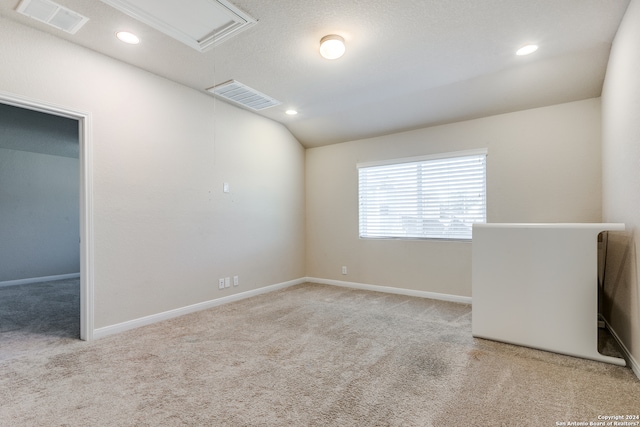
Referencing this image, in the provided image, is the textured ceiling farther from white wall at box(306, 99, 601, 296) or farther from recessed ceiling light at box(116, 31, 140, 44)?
white wall at box(306, 99, 601, 296)

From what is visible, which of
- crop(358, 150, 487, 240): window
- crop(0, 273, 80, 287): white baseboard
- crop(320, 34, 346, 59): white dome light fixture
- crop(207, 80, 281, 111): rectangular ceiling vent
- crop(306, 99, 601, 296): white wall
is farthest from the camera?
crop(0, 273, 80, 287): white baseboard

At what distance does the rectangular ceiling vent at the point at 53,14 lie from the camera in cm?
216

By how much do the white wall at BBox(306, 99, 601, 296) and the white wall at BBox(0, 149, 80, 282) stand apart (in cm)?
487

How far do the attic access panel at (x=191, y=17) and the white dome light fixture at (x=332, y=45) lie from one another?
0.58 meters

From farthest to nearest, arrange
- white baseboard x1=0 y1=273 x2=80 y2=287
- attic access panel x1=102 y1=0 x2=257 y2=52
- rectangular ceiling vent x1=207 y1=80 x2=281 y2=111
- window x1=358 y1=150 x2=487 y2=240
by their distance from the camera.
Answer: white baseboard x1=0 y1=273 x2=80 y2=287, window x1=358 y1=150 x2=487 y2=240, rectangular ceiling vent x1=207 y1=80 x2=281 y2=111, attic access panel x1=102 y1=0 x2=257 y2=52

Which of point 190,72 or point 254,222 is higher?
point 190,72

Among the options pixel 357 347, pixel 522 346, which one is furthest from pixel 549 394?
pixel 357 347

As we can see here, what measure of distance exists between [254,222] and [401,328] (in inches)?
97.0

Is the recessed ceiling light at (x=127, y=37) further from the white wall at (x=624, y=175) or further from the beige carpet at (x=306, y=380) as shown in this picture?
the white wall at (x=624, y=175)

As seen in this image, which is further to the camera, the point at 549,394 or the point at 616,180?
the point at 616,180

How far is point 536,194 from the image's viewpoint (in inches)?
139

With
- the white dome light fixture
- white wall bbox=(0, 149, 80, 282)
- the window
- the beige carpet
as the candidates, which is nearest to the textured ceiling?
the white dome light fixture

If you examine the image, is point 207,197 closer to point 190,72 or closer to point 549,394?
point 190,72

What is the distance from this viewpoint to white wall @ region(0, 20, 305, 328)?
8.75ft
